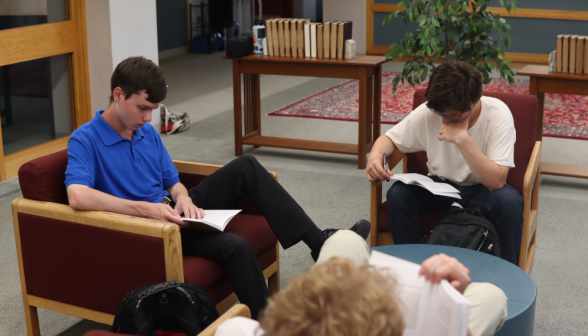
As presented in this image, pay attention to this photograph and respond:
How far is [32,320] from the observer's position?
229cm

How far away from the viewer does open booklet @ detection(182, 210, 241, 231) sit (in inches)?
84.5

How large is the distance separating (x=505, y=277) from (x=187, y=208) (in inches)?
46.0

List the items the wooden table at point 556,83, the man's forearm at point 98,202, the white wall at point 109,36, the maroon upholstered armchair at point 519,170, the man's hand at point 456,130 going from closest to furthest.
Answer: the man's forearm at point 98,202 < the man's hand at point 456,130 < the maroon upholstered armchair at point 519,170 < the wooden table at point 556,83 < the white wall at point 109,36

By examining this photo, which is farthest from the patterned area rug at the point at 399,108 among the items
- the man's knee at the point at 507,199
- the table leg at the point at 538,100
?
the man's knee at the point at 507,199

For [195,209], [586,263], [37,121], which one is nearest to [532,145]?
[586,263]

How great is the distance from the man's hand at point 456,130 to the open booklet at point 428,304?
1246 millimetres

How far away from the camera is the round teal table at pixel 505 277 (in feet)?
5.69

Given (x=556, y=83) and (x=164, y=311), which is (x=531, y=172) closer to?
(x=164, y=311)

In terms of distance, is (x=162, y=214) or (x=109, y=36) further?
(x=109, y=36)

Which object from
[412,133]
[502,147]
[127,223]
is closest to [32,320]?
[127,223]

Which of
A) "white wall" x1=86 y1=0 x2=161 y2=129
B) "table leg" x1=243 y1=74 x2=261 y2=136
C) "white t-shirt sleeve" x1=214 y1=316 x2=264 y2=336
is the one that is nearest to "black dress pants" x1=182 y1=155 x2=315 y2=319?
"white t-shirt sleeve" x1=214 y1=316 x2=264 y2=336

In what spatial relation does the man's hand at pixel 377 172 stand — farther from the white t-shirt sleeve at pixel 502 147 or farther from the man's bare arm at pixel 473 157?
the white t-shirt sleeve at pixel 502 147

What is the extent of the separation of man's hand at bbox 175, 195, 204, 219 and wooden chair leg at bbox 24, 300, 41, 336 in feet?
2.14

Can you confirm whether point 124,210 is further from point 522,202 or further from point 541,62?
point 541,62
